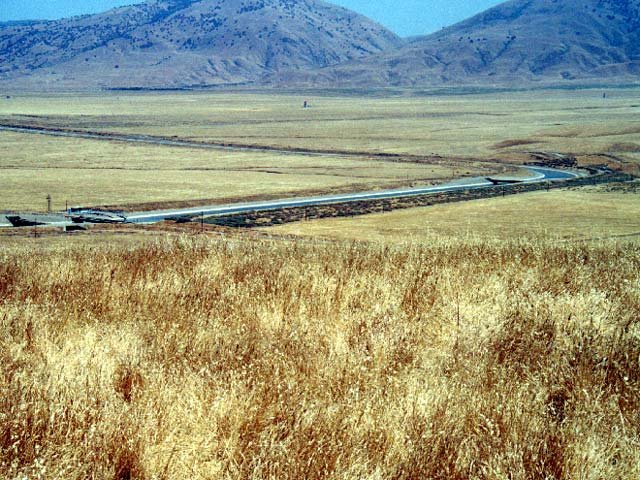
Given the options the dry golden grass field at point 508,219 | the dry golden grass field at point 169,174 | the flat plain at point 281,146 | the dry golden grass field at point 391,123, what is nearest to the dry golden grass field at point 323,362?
the dry golden grass field at point 508,219

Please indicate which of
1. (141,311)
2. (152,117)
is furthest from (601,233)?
(152,117)

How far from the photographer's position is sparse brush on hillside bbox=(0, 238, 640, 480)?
13.2 ft

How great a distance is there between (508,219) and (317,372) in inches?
1934

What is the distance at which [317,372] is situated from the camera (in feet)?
16.8

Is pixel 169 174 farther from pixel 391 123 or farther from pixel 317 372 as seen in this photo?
pixel 317 372

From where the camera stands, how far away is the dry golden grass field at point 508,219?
45.9m

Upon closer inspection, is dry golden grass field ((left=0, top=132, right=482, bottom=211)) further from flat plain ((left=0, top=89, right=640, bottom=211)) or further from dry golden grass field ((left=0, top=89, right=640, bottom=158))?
dry golden grass field ((left=0, top=89, right=640, bottom=158))

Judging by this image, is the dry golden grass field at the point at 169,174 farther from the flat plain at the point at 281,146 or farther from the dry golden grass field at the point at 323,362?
the dry golden grass field at the point at 323,362

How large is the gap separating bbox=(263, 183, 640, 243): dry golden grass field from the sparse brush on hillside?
3494cm

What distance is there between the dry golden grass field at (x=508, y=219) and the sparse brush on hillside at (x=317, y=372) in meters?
34.9

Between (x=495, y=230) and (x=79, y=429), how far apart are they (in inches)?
1729

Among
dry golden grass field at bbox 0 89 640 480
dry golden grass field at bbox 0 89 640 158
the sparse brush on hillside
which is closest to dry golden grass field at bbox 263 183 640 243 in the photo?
dry golden grass field at bbox 0 89 640 480

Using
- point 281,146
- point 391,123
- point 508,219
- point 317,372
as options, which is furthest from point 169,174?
point 317,372

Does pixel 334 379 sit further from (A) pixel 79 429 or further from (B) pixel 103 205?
(B) pixel 103 205
